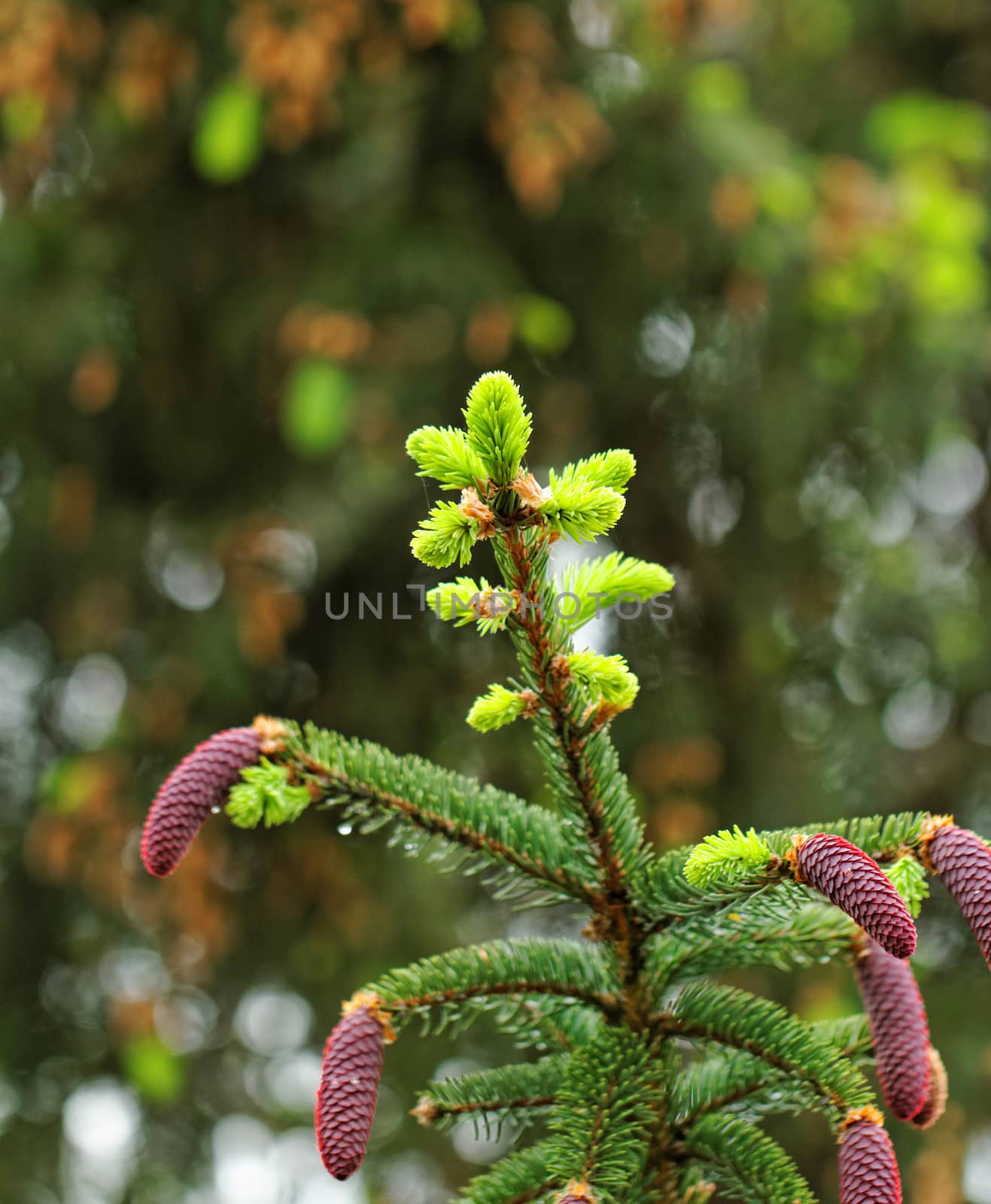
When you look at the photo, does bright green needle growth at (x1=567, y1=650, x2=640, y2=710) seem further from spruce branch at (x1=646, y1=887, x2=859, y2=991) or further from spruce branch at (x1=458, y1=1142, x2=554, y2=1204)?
spruce branch at (x1=458, y1=1142, x2=554, y2=1204)

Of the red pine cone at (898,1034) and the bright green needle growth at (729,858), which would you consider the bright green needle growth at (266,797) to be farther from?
the red pine cone at (898,1034)

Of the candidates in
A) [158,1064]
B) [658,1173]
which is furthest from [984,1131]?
[658,1173]

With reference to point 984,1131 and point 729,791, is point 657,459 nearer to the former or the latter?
point 729,791

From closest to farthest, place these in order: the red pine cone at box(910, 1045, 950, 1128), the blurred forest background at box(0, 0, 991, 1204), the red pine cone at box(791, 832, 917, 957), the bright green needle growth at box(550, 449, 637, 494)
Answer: the red pine cone at box(791, 832, 917, 957)
the bright green needle growth at box(550, 449, 637, 494)
the red pine cone at box(910, 1045, 950, 1128)
the blurred forest background at box(0, 0, 991, 1204)

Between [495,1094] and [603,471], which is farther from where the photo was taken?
[495,1094]

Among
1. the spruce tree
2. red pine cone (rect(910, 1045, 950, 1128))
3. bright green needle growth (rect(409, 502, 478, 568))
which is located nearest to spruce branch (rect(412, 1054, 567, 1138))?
the spruce tree

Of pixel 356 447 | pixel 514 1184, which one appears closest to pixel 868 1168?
pixel 514 1184

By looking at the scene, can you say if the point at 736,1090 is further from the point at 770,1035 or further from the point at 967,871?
the point at 967,871
